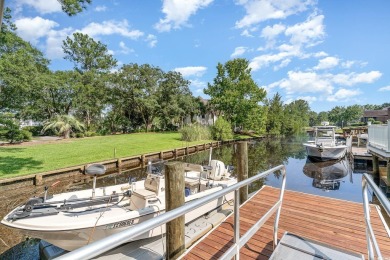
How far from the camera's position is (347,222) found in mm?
3984

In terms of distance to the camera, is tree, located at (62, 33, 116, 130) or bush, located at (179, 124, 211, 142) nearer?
bush, located at (179, 124, 211, 142)

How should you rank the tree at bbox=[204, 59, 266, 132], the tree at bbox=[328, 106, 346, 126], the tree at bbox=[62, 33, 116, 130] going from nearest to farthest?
the tree at bbox=[62, 33, 116, 130] → the tree at bbox=[204, 59, 266, 132] → the tree at bbox=[328, 106, 346, 126]

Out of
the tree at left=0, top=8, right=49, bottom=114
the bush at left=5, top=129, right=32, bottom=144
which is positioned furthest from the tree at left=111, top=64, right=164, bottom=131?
the tree at left=0, top=8, right=49, bottom=114

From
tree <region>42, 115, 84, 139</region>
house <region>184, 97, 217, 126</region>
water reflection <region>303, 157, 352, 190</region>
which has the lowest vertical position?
water reflection <region>303, 157, 352, 190</region>

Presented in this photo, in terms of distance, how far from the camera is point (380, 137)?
35.8 feet

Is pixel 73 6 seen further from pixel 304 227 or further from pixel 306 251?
pixel 306 251

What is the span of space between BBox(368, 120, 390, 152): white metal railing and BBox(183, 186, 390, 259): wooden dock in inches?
269

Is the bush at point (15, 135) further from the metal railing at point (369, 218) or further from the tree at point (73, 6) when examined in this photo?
the metal railing at point (369, 218)

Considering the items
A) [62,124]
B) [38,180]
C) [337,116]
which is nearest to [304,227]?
[38,180]

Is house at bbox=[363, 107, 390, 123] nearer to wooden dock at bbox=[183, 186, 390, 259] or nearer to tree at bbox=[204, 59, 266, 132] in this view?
tree at bbox=[204, 59, 266, 132]

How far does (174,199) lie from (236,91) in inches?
1304

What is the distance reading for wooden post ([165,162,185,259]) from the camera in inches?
156

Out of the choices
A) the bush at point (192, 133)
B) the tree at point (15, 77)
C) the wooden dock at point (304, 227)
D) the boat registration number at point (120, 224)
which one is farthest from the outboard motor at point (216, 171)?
the bush at point (192, 133)

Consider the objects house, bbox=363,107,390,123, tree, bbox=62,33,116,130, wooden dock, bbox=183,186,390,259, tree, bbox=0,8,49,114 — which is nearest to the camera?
wooden dock, bbox=183,186,390,259
